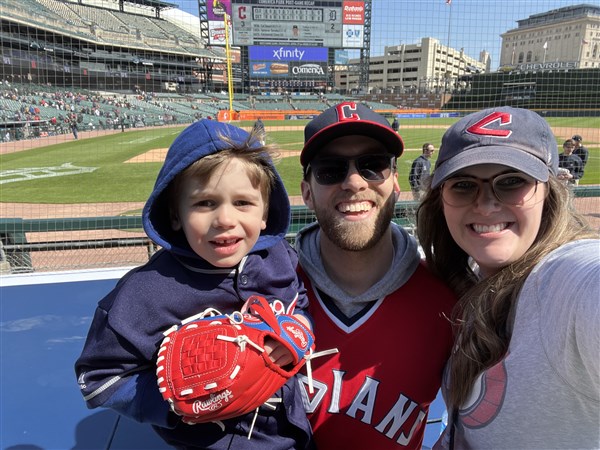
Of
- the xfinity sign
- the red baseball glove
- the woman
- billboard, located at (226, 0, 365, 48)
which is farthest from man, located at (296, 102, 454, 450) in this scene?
the xfinity sign

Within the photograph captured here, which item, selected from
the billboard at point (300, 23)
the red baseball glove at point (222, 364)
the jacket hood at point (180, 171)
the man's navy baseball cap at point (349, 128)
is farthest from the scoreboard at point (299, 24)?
the red baseball glove at point (222, 364)

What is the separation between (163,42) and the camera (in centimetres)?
3769

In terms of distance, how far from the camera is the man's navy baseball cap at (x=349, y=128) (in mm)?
1466

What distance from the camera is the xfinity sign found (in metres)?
39.8

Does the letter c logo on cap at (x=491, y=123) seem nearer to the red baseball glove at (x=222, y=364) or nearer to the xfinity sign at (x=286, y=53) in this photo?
the red baseball glove at (x=222, y=364)

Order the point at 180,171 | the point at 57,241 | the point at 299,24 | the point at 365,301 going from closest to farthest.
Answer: the point at 180,171 < the point at 365,301 < the point at 57,241 < the point at 299,24

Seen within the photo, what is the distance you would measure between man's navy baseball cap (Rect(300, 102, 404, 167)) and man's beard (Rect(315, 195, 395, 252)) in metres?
0.22

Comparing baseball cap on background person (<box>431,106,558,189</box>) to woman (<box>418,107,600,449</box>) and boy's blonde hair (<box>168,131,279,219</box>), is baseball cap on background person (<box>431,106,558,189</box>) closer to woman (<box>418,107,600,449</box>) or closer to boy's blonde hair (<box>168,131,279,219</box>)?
woman (<box>418,107,600,449</box>)

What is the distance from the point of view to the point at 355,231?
1478mm

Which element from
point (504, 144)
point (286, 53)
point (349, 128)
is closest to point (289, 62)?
point (286, 53)

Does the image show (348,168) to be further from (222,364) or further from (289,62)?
(289,62)

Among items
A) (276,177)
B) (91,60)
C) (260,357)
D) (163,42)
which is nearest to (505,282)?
(260,357)

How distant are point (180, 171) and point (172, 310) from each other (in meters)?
0.42

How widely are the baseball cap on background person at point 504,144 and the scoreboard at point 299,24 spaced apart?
38.1 m
